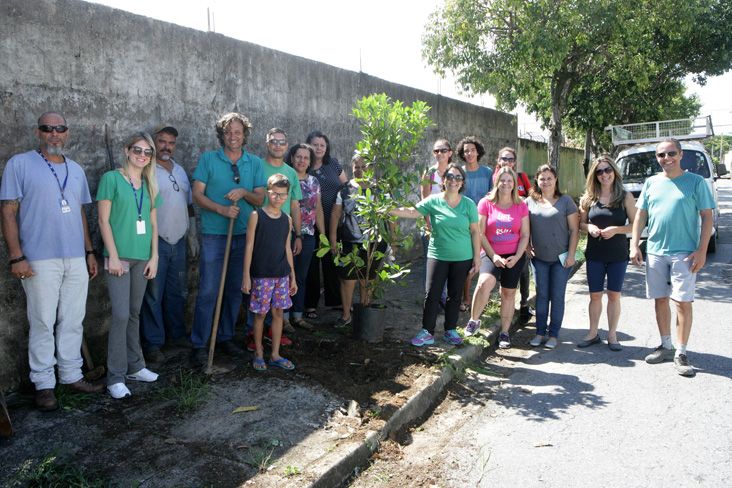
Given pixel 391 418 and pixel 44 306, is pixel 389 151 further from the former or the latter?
pixel 44 306

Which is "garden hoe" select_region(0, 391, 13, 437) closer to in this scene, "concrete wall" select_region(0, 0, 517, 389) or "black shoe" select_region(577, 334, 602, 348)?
"concrete wall" select_region(0, 0, 517, 389)

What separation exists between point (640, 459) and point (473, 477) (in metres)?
1.04

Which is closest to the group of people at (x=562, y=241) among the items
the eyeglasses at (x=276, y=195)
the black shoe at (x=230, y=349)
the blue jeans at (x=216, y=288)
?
the eyeglasses at (x=276, y=195)

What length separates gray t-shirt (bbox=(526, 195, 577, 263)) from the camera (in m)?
5.72

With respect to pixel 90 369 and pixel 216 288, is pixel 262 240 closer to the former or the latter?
pixel 216 288

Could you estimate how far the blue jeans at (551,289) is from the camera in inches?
228

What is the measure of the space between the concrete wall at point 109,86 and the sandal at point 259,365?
1265 millimetres

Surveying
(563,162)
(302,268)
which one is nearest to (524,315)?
(302,268)

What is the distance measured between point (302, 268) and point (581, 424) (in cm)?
299

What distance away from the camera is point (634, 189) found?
1029 centimetres

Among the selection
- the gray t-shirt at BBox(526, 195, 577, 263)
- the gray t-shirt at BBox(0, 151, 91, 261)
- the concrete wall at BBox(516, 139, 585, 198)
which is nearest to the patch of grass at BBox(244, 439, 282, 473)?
the gray t-shirt at BBox(0, 151, 91, 261)

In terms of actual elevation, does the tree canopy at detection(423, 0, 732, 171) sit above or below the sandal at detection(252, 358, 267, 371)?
above

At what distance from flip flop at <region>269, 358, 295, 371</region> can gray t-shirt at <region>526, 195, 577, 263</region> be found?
2.73 m

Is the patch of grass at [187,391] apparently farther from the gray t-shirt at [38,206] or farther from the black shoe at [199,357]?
the gray t-shirt at [38,206]
